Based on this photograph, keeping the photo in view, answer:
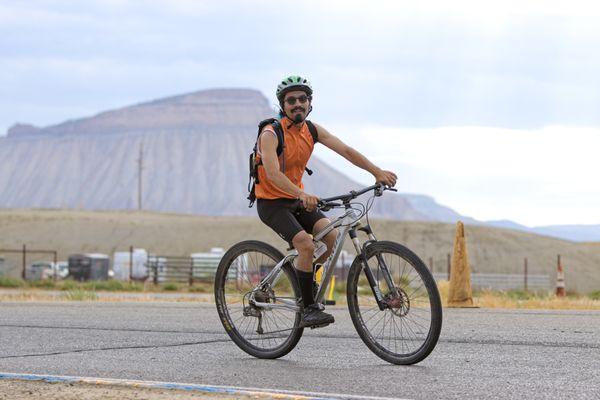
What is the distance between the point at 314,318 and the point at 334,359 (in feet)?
1.54

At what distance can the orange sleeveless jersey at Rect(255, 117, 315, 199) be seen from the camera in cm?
814

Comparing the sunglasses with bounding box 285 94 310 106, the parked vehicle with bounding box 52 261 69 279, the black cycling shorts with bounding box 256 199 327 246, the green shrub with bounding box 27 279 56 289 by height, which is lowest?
the green shrub with bounding box 27 279 56 289

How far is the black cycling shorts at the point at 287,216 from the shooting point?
8.13 m

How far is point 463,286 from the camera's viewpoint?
677 inches

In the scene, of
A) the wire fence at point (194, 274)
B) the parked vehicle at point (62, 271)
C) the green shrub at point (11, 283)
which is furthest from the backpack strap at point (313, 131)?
the parked vehicle at point (62, 271)

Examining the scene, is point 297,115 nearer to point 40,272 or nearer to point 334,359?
point 334,359

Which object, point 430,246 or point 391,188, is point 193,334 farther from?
point 430,246

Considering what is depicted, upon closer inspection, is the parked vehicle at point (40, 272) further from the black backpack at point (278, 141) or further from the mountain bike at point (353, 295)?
the black backpack at point (278, 141)

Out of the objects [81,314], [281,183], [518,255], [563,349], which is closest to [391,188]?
[281,183]

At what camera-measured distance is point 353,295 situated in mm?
8055

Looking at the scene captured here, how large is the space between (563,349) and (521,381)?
7.92ft

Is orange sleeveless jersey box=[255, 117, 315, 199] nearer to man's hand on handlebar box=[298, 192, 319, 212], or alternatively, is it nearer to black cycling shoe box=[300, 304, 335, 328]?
man's hand on handlebar box=[298, 192, 319, 212]

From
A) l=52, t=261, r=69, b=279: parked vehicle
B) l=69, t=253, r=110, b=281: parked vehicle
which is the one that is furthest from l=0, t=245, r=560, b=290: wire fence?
l=69, t=253, r=110, b=281: parked vehicle

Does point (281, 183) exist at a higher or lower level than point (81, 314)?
higher
